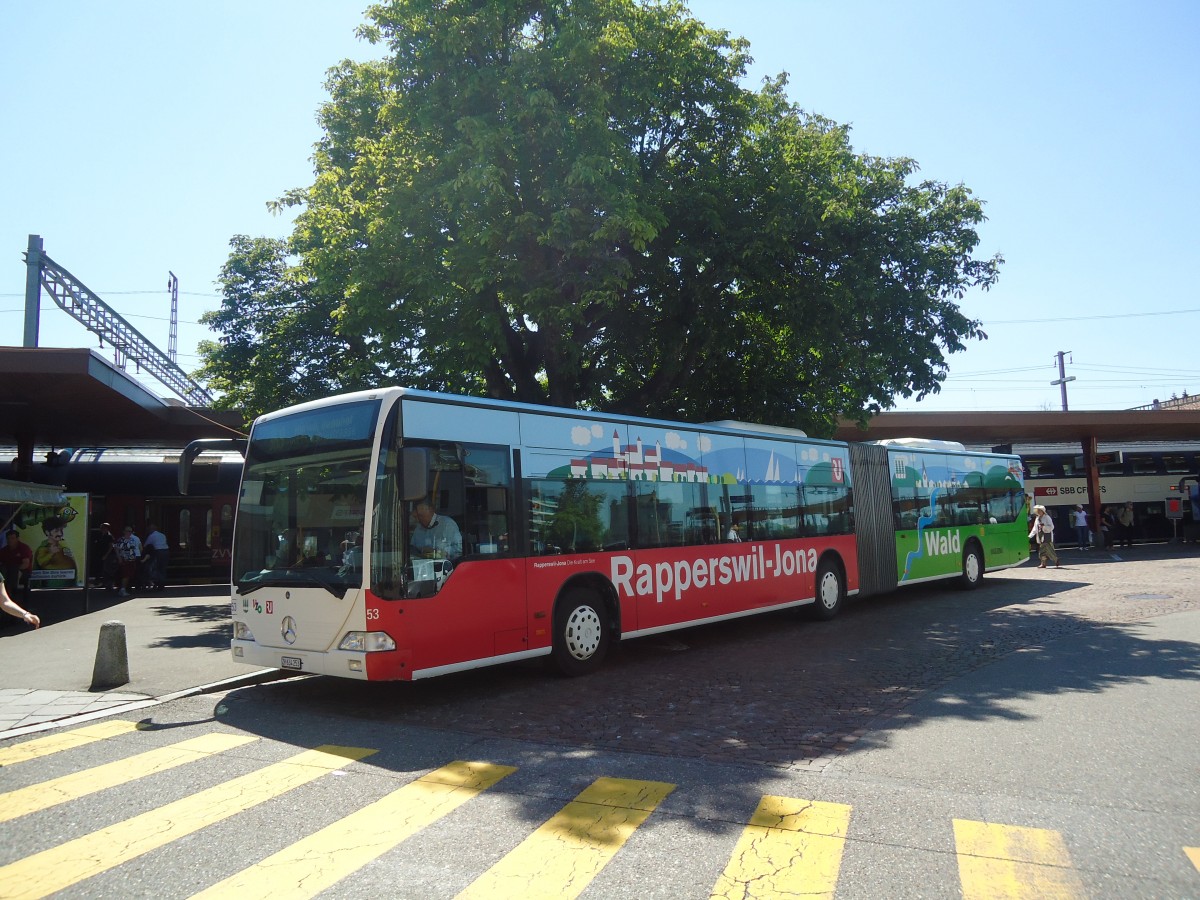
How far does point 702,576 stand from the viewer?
11.3m

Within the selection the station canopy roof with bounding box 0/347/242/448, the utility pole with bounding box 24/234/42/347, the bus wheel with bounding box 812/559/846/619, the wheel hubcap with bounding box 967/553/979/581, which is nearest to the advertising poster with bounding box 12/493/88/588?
the station canopy roof with bounding box 0/347/242/448

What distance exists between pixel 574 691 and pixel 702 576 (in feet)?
10.5

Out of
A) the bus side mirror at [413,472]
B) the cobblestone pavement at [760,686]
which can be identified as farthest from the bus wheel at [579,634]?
the bus side mirror at [413,472]

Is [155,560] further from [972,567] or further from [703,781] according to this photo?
[703,781]

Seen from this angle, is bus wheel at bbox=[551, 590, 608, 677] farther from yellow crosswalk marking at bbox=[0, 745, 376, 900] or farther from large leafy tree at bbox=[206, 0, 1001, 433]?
large leafy tree at bbox=[206, 0, 1001, 433]

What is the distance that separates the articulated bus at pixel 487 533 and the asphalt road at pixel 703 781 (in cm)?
68

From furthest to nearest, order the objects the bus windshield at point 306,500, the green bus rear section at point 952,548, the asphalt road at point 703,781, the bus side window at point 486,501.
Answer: the green bus rear section at point 952,548, the bus side window at point 486,501, the bus windshield at point 306,500, the asphalt road at point 703,781

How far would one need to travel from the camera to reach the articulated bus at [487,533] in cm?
755

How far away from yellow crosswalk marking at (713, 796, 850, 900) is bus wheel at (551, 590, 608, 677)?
4.26 m

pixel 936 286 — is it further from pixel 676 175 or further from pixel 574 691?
pixel 574 691

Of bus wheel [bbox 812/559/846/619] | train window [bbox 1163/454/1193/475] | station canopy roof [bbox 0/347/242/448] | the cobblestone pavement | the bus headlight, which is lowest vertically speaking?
the cobblestone pavement

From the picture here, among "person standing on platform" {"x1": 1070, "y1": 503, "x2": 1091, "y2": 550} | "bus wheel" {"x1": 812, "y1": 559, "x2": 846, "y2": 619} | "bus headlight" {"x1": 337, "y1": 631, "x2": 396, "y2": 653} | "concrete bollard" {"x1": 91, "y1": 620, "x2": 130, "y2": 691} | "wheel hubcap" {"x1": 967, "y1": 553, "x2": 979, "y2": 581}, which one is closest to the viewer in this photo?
"bus headlight" {"x1": 337, "y1": 631, "x2": 396, "y2": 653}

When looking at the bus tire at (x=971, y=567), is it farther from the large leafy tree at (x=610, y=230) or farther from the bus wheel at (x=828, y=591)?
the bus wheel at (x=828, y=591)

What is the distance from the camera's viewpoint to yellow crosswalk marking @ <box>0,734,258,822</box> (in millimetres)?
5320
